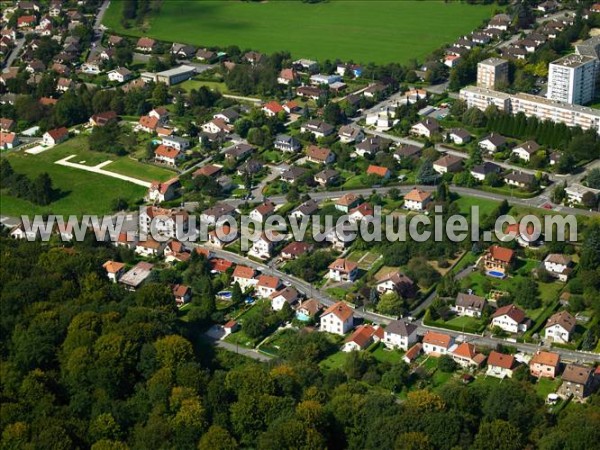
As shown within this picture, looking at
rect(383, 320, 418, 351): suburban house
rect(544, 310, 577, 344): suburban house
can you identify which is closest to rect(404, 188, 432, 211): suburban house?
rect(383, 320, 418, 351): suburban house

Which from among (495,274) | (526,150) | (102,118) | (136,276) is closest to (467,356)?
(495,274)

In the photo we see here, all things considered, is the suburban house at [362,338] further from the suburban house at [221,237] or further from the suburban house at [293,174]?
the suburban house at [293,174]

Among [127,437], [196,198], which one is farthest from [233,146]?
[127,437]

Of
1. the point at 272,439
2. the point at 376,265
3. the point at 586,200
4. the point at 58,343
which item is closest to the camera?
Answer: the point at 272,439

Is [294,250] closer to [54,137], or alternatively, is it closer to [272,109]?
[272,109]

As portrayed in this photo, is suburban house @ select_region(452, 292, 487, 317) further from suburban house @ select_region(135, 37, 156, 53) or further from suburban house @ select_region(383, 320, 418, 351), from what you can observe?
suburban house @ select_region(135, 37, 156, 53)

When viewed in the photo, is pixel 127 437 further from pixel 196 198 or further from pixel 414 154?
pixel 414 154

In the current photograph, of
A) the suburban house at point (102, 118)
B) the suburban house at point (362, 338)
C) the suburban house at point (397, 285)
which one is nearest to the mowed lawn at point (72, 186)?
the suburban house at point (102, 118)
